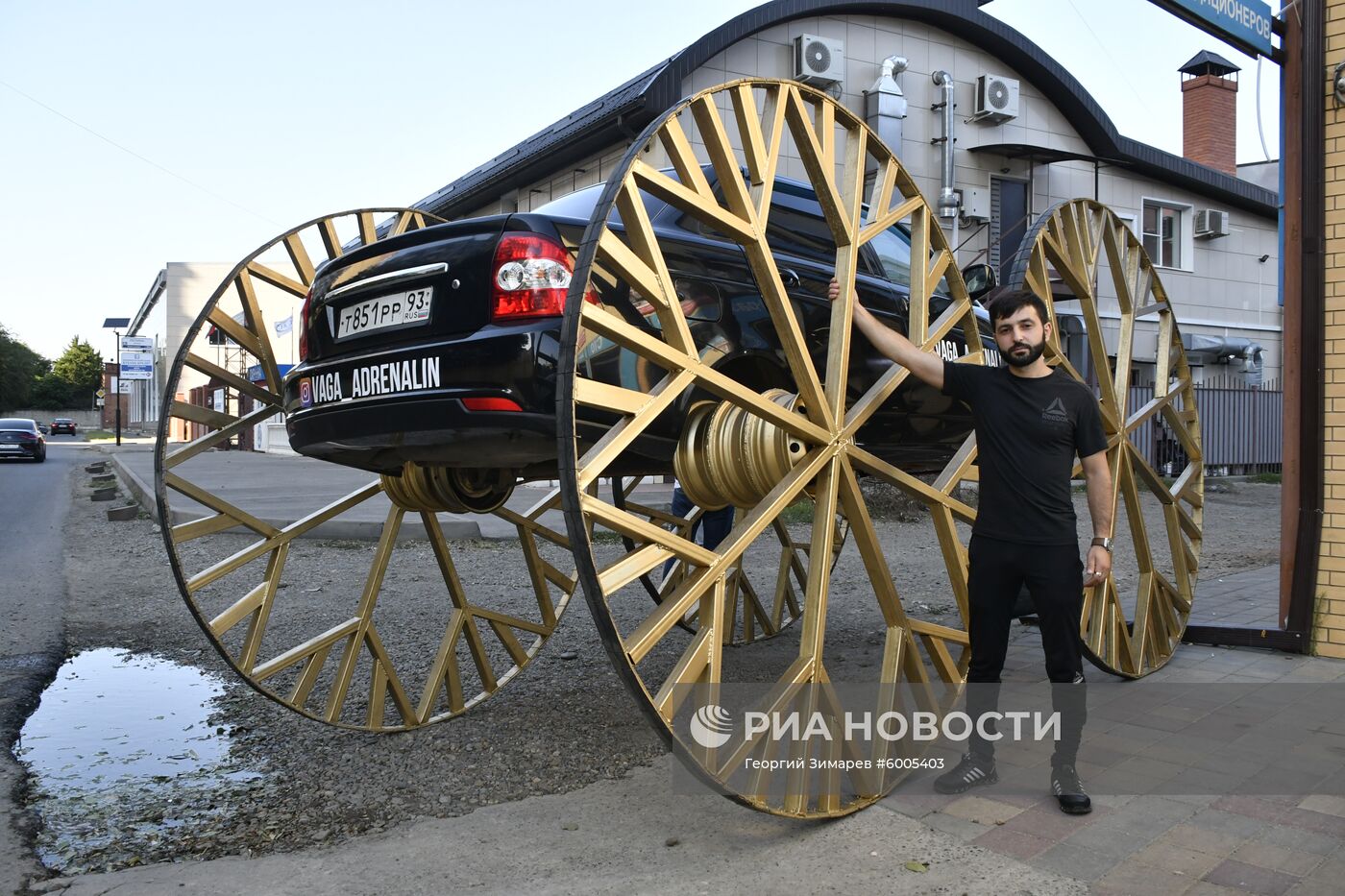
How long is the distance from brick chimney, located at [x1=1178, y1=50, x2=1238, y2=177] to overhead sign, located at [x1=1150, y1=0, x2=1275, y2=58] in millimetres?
21569

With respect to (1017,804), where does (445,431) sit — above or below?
above

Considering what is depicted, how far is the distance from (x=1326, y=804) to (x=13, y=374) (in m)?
102

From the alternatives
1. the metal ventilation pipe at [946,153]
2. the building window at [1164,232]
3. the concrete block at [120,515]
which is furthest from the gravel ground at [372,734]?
the building window at [1164,232]

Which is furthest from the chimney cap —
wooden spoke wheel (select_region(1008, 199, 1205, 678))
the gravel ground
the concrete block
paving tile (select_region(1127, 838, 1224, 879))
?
paving tile (select_region(1127, 838, 1224, 879))

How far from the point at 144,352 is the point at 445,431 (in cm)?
4671

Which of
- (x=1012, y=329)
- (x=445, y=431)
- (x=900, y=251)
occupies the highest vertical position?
(x=900, y=251)

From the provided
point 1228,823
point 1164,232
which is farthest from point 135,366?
point 1228,823

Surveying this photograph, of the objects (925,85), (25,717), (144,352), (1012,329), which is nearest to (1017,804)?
(1012,329)

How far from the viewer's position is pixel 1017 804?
3541 millimetres

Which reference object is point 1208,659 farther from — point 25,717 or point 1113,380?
point 25,717

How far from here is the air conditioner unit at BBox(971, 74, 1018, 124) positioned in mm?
18844

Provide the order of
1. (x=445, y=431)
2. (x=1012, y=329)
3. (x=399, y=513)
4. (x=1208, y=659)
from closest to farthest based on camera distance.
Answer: (x=445, y=431), (x=1012, y=329), (x=399, y=513), (x=1208, y=659)

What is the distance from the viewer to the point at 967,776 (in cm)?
Answer: 366

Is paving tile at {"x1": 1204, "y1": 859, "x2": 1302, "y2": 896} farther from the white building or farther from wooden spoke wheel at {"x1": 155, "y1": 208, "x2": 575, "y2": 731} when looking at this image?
the white building
